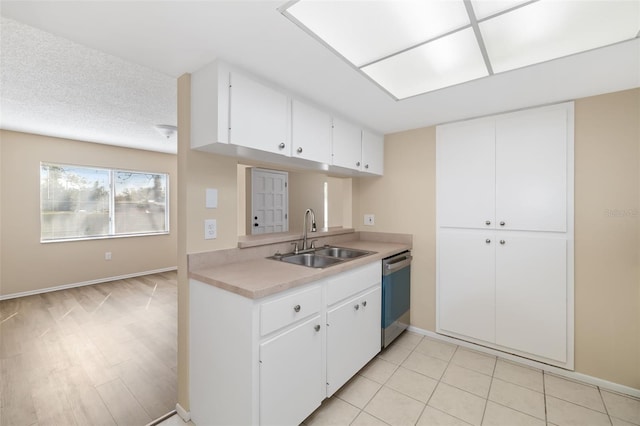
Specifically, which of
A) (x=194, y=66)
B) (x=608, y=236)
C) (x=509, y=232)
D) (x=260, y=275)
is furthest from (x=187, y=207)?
(x=608, y=236)

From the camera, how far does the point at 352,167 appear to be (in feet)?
8.20

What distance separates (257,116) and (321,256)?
50.4 inches

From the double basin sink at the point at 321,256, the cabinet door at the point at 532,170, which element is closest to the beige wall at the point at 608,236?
the cabinet door at the point at 532,170

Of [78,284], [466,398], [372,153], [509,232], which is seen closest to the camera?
[466,398]

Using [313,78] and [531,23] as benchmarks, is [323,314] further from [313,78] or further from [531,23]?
[531,23]

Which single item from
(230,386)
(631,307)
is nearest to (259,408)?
(230,386)

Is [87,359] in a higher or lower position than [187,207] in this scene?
lower

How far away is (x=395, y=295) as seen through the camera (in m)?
2.53

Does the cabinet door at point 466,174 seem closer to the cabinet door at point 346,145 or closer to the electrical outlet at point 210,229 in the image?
the cabinet door at point 346,145

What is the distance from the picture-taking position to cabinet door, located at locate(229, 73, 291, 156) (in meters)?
1.53

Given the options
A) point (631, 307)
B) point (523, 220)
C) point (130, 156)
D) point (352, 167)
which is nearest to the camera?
point (631, 307)

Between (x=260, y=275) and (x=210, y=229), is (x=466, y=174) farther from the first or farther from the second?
(x=210, y=229)

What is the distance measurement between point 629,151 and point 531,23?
4.57 ft

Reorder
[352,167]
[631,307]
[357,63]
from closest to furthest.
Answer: [357,63] < [631,307] < [352,167]
